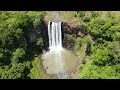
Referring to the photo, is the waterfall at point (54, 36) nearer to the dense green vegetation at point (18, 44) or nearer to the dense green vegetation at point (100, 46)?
the dense green vegetation at point (18, 44)

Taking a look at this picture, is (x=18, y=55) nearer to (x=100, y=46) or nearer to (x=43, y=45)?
(x=43, y=45)

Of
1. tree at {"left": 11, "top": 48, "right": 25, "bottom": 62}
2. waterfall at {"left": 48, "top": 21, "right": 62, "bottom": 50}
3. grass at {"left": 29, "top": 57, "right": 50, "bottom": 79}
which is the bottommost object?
grass at {"left": 29, "top": 57, "right": 50, "bottom": 79}

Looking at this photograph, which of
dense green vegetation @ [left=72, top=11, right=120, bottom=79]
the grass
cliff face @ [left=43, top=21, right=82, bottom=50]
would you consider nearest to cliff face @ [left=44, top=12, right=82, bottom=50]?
cliff face @ [left=43, top=21, right=82, bottom=50]

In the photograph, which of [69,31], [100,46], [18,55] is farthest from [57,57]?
[100,46]

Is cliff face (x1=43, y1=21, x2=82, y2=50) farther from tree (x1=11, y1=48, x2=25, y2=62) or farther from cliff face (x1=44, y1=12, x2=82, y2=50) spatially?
tree (x1=11, y1=48, x2=25, y2=62)

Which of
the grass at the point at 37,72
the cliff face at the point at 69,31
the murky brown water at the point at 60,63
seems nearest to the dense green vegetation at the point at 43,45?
the grass at the point at 37,72
